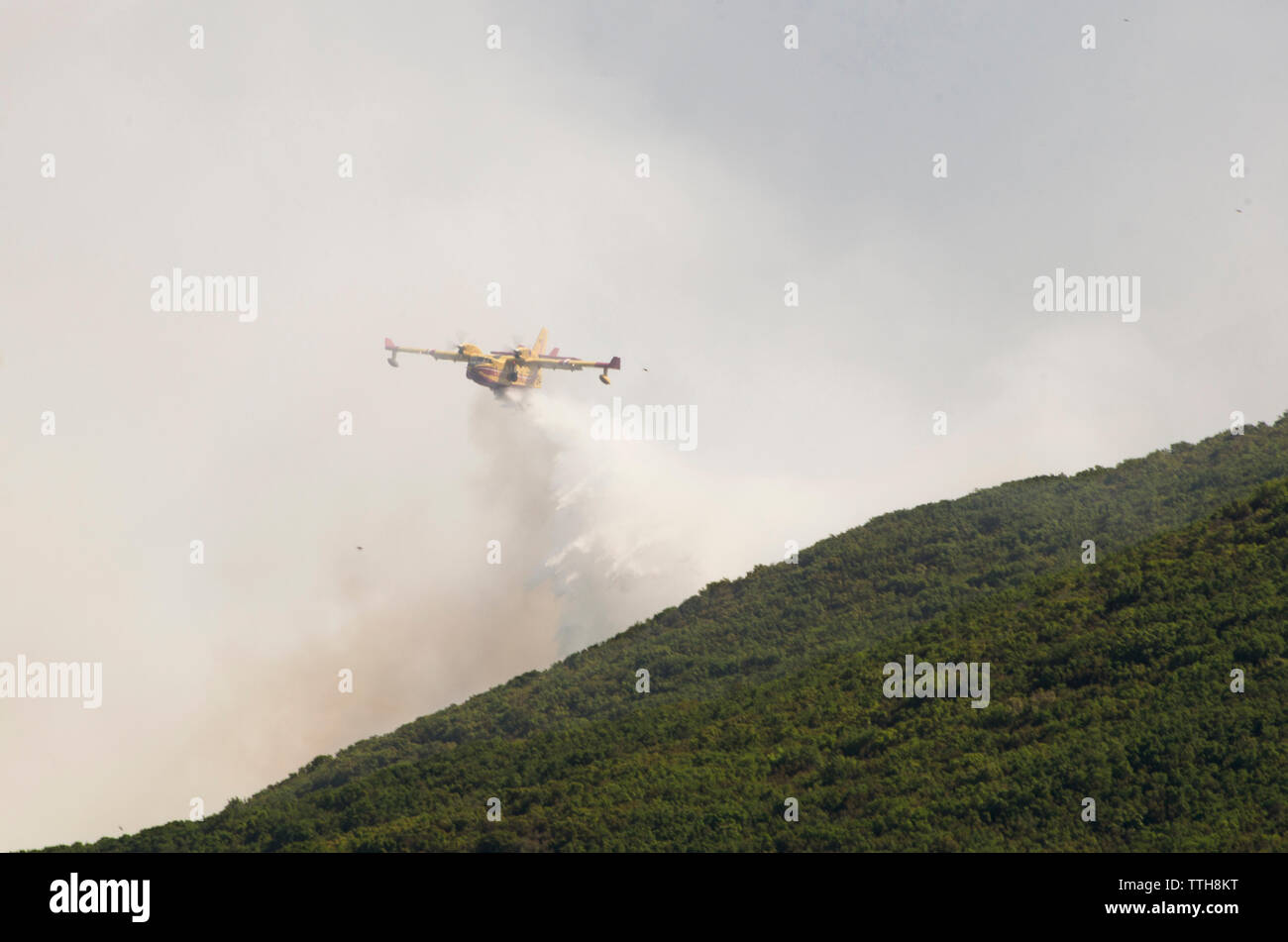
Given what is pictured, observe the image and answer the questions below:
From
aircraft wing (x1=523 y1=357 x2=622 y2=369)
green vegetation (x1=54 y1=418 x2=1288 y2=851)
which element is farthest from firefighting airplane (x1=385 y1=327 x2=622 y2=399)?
green vegetation (x1=54 y1=418 x2=1288 y2=851)

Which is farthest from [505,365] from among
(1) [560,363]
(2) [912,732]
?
(2) [912,732]

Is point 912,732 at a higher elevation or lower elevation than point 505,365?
lower

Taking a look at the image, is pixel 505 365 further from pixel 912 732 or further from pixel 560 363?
pixel 912 732

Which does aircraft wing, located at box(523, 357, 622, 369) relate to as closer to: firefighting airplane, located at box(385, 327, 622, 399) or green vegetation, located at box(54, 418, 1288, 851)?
firefighting airplane, located at box(385, 327, 622, 399)
